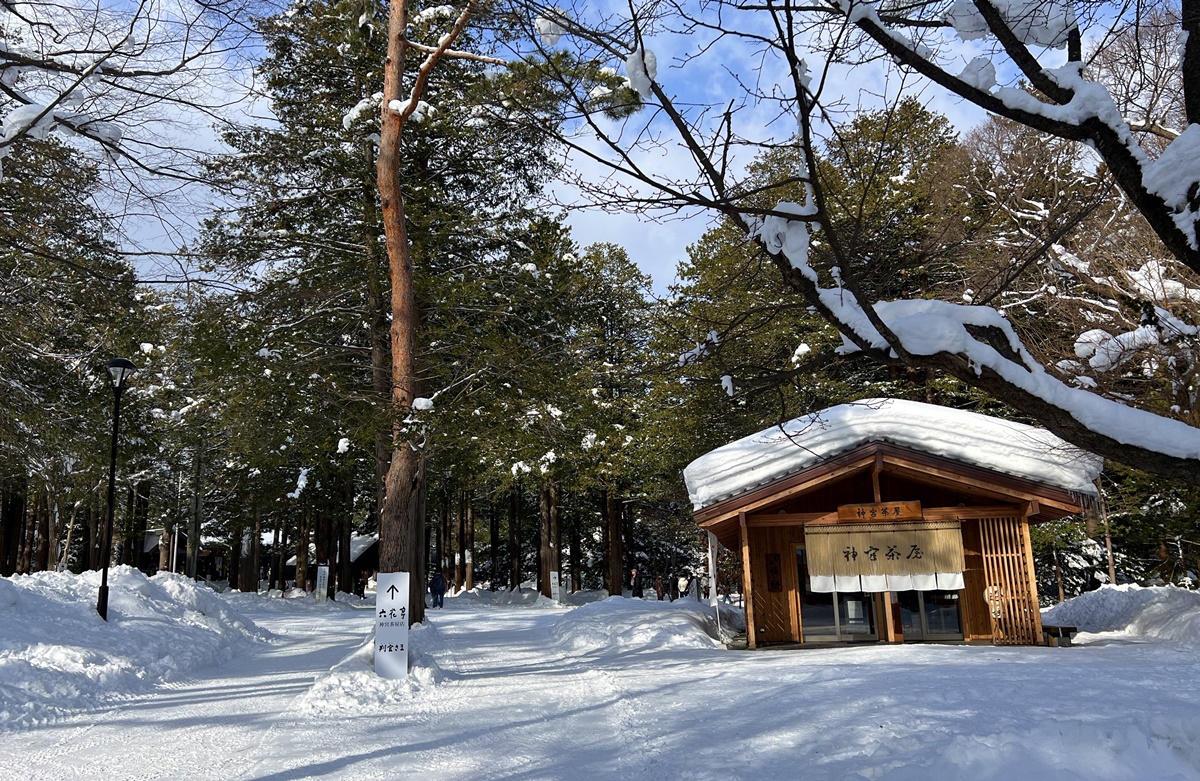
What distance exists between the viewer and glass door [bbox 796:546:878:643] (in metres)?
16.9

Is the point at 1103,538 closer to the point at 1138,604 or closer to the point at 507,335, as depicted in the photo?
the point at 1138,604

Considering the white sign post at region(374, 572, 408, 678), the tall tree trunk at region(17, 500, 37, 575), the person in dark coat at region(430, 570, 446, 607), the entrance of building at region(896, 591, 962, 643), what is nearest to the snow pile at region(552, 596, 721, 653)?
the entrance of building at region(896, 591, 962, 643)

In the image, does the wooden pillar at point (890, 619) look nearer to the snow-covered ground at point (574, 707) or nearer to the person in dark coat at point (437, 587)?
the snow-covered ground at point (574, 707)

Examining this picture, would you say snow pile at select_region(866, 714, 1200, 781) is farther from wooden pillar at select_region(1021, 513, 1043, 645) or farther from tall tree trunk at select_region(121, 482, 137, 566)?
tall tree trunk at select_region(121, 482, 137, 566)

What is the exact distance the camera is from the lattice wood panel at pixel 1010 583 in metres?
15.4

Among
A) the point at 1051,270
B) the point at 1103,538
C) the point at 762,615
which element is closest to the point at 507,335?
the point at 762,615

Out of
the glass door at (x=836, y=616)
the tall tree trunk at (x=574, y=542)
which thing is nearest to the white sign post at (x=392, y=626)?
the glass door at (x=836, y=616)

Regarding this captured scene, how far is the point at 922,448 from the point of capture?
49.3ft

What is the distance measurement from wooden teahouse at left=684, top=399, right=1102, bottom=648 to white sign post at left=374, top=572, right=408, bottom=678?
22.2 feet

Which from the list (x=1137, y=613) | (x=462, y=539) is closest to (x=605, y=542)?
(x=462, y=539)

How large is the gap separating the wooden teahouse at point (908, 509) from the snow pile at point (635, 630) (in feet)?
4.35

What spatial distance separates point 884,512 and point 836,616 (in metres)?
2.83

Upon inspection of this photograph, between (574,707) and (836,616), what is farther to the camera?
(836,616)

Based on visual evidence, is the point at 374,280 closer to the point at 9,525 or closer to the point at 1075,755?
the point at 1075,755
